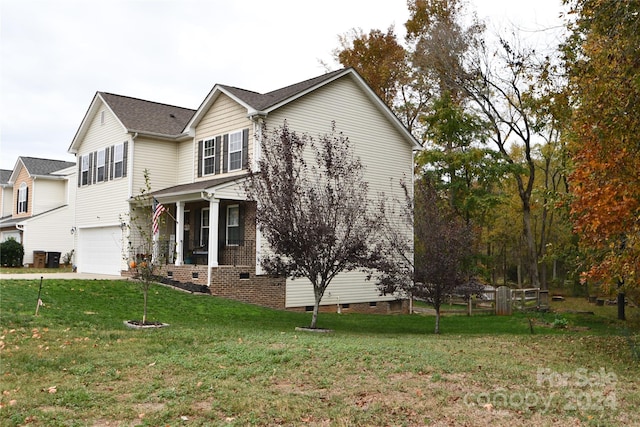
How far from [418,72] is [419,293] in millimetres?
17077

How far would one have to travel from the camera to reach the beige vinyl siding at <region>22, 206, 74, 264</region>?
32125 millimetres

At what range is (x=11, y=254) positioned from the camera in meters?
30.2

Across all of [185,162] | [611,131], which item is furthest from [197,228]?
[611,131]

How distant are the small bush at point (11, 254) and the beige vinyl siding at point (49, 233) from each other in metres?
1.47

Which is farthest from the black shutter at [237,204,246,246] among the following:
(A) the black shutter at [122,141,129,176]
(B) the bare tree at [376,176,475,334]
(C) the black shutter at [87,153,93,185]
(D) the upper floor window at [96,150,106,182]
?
(C) the black shutter at [87,153,93,185]

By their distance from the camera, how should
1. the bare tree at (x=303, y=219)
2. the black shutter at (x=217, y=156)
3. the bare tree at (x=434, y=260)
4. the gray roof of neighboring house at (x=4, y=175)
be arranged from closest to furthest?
1. the bare tree at (x=303, y=219)
2. the bare tree at (x=434, y=260)
3. the black shutter at (x=217, y=156)
4. the gray roof of neighboring house at (x=4, y=175)

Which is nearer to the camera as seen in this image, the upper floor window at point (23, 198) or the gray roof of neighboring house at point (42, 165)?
the gray roof of neighboring house at point (42, 165)

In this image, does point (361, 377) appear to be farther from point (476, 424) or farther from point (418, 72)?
point (418, 72)

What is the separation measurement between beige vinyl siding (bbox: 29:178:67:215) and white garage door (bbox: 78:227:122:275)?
33.2ft

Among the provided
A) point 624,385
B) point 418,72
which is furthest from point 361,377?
point 418,72

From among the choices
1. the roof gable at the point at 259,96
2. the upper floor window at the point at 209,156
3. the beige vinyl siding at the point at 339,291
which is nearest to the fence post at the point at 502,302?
the beige vinyl siding at the point at 339,291

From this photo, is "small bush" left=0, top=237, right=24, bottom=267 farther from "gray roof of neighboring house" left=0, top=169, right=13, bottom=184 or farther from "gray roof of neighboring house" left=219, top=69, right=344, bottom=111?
"gray roof of neighboring house" left=219, top=69, right=344, bottom=111

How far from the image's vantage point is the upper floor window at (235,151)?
20.3 m

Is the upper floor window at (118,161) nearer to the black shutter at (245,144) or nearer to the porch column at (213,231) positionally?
the black shutter at (245,144)
